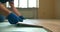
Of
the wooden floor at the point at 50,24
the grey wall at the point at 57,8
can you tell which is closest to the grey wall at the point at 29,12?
the grey wall at the point at 57,8

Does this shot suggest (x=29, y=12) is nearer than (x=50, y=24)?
No

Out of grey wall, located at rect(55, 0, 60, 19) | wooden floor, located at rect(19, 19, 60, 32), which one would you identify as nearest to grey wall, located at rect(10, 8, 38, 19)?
grey wall, located at rect(55, 0, 60, 19)

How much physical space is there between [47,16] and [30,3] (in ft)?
1.91

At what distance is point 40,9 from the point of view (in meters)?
3.82

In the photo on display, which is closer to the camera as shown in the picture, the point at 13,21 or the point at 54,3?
the point at 13,21

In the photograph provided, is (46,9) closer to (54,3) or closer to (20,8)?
(54,3)

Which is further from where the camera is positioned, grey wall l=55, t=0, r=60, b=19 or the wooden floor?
grey wall l=55, t=0, r=60, b=19

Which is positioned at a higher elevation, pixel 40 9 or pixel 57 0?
pixel 57 0

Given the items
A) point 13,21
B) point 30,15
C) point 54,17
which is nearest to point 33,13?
point 30,15

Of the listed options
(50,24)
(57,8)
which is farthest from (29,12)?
(50,24)

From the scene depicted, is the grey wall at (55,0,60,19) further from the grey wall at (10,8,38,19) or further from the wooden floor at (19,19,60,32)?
the wooden floor at (19,19,60,32)

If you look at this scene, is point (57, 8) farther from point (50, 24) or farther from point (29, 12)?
point (50, 24)

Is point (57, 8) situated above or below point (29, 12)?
above

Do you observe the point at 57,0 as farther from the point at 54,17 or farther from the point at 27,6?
the point at 27,6
